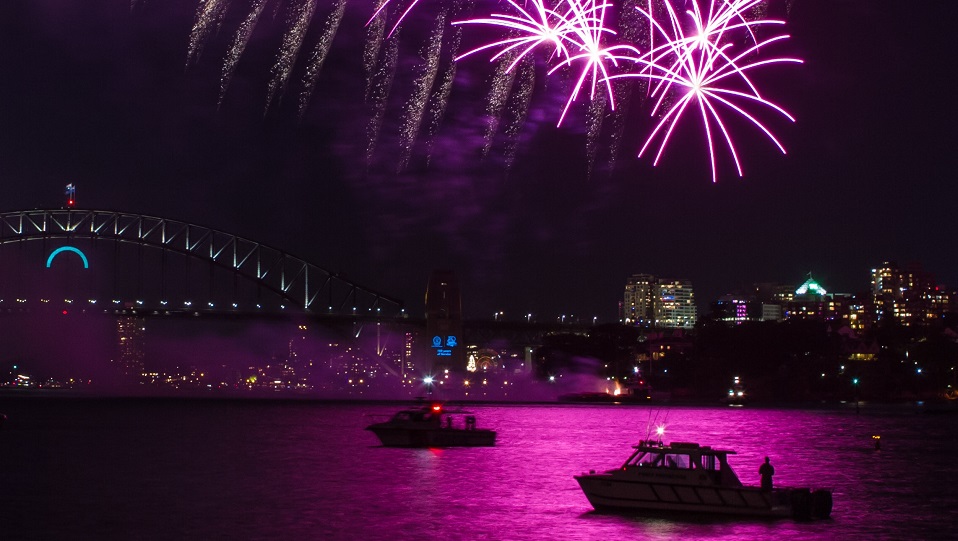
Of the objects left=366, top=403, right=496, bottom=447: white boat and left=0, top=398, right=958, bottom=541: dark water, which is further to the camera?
left=366, top=403, right=496, bottom=447: white boat

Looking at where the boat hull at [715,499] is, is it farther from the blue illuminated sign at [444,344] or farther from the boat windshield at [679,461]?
the blue illuminated sign at [444,344]

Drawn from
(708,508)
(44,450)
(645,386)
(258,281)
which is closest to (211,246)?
(258,281)

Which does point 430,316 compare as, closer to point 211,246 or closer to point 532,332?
point 532,332

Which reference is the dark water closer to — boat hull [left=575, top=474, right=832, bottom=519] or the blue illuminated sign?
boat hull [left=575, top=474, right=832, bottom=519]

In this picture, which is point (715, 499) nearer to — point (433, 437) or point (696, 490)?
point (696, 490)

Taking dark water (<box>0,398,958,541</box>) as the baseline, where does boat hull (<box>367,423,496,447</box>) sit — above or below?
above

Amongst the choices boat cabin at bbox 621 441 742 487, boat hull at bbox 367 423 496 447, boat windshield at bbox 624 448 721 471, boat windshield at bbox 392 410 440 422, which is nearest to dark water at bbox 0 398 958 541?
boat hull at bbox 367 423 496 447

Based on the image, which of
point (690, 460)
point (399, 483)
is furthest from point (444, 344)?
point (690, 460)

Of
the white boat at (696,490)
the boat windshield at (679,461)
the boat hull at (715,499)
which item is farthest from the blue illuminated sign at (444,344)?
the boat windshield at (679,461)
